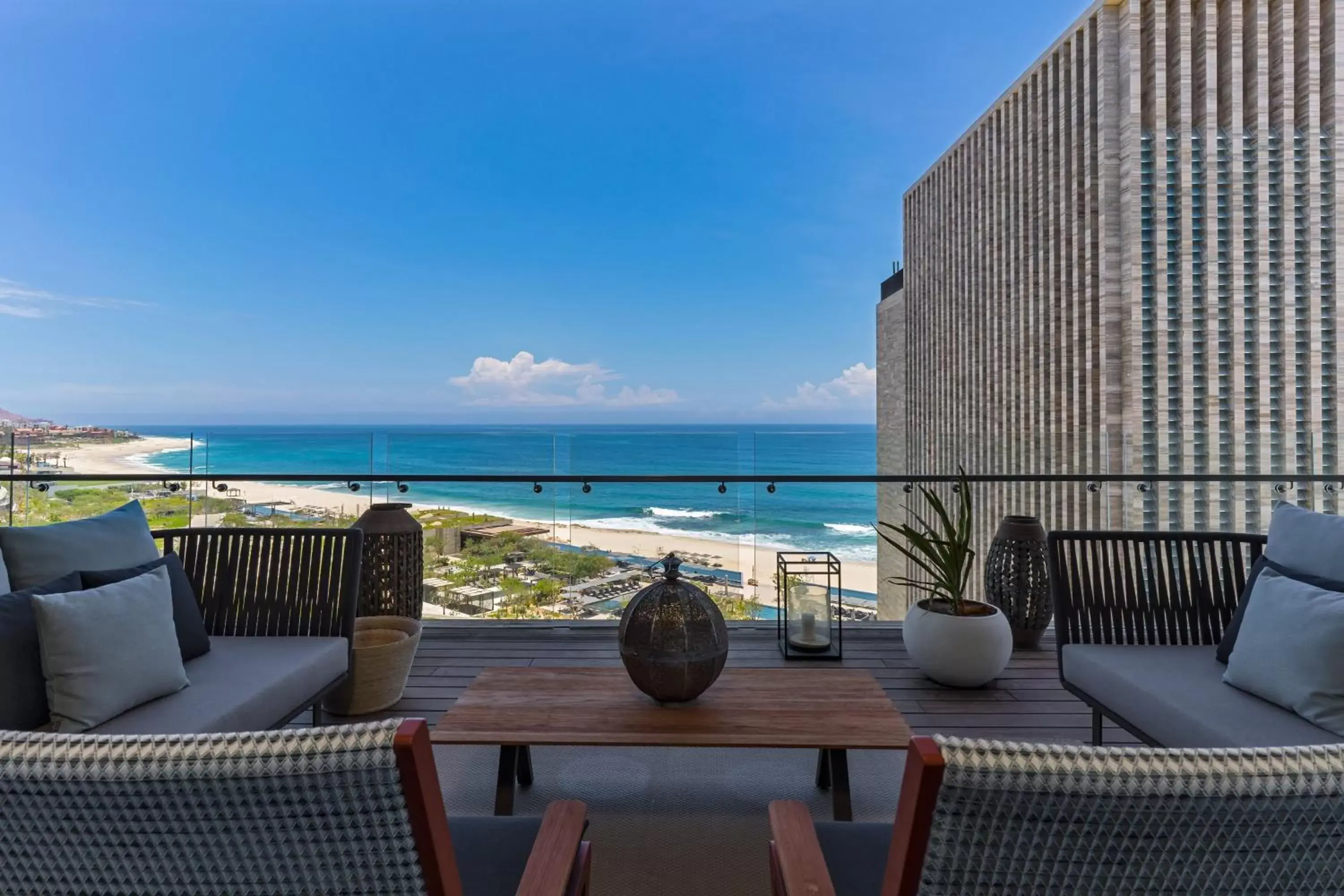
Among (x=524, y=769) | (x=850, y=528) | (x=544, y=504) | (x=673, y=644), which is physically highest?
(x=544, y=504)

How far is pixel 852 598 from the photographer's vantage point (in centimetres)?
359

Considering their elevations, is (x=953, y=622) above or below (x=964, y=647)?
above

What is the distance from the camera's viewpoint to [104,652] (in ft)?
5.42

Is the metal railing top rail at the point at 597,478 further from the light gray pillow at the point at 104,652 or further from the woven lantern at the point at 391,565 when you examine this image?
the light gray pillow at the point at 104,652

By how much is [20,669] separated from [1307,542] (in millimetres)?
3612

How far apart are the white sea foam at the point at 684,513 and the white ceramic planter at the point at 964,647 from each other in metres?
1.38

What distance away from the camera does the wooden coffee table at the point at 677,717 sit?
1625 mm

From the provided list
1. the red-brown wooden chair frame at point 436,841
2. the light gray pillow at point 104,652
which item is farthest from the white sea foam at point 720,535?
the red-brown wooden chair frame at point 436,841

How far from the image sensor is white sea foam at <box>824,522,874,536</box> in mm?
3763

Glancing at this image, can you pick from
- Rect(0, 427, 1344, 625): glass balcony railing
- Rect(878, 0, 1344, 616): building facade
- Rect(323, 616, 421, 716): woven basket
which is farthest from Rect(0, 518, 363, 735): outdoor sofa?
Rect(878, 0, 1344, 616): building facade

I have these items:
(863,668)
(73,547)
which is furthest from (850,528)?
(73,547)

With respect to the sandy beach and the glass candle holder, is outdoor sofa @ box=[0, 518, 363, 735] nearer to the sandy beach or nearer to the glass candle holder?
the sandy beach

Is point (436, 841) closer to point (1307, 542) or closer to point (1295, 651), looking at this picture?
point (1295, 651)

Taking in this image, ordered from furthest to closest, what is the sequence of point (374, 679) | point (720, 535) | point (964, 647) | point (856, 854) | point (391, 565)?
point (720, 535) < point (391, 565) < point (964, 647) < point (374, 679) < point (856, 854)
